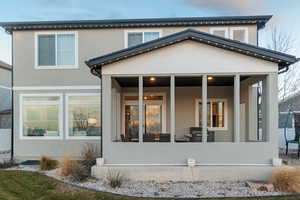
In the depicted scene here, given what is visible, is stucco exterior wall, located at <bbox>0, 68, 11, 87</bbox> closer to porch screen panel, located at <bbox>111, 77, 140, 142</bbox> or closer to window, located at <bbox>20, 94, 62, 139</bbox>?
window, located at <bbox>20, 94, 62, 139</bbox>

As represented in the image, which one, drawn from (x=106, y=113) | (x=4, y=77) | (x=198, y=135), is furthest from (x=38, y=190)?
(x=4, y=77)

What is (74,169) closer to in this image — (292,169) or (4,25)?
(292,169)

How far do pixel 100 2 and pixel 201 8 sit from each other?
800 cm

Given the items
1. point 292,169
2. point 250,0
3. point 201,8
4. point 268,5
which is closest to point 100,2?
point 201,8

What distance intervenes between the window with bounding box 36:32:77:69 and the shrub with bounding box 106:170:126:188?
5.95 meters

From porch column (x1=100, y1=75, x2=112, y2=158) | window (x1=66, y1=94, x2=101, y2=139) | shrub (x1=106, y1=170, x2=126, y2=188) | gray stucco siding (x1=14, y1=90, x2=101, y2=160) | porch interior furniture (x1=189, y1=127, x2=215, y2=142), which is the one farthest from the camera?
window (x1=66, y1=94, x2=101, y2=139)

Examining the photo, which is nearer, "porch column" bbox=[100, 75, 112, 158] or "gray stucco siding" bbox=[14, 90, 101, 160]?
"porch column" bbox=[100, 75, 112, 158]

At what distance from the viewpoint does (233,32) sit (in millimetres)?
10719

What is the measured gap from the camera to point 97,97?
1063 centimetres

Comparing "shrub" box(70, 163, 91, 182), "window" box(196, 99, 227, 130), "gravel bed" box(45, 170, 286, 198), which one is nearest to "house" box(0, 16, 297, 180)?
"window" box(196, 99, 227, 130)

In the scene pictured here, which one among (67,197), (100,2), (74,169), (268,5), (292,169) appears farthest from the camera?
(100,2)

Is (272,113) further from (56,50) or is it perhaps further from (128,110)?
(56,50)

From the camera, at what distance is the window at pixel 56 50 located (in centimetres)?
1081

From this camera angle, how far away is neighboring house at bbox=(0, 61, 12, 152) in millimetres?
13141
